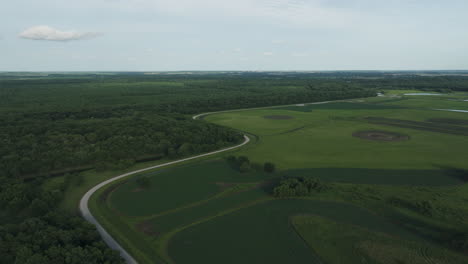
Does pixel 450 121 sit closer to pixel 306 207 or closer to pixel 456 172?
pixel 456 172

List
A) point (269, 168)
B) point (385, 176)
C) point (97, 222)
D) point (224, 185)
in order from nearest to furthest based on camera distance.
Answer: point (97, 222) < point (224, 185) < point (385, 176) < point (269, 168)

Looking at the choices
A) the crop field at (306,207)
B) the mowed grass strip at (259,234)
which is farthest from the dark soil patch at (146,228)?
the mowed grass strip at (259,234)

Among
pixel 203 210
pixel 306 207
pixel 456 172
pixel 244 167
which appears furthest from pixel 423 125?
pixel 203 210

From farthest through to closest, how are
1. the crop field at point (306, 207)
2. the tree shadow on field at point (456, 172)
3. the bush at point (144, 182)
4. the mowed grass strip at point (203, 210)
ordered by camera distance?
1. the tree shadow on field at point (456, 172)
2. the bush at point (144, 182)
3. the mowed grass strip at point (203, 210)
4. the crop field at point (306, 207)

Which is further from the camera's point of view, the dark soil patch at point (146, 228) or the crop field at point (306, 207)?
the dark soil patch at point (146, 228)

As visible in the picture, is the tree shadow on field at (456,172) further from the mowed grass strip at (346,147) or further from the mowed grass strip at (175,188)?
the mowed grass strip at (175,188)

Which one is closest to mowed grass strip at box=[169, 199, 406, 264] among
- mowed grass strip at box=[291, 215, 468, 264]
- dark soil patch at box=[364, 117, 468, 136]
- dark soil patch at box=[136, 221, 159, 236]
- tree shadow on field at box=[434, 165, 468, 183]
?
mowed grass strip at box=[291, 215, 468, 264]

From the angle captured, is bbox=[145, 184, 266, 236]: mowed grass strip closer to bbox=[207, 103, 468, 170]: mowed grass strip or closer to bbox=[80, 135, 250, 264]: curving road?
bbox=[80, 135, 250, 264]: curving road
